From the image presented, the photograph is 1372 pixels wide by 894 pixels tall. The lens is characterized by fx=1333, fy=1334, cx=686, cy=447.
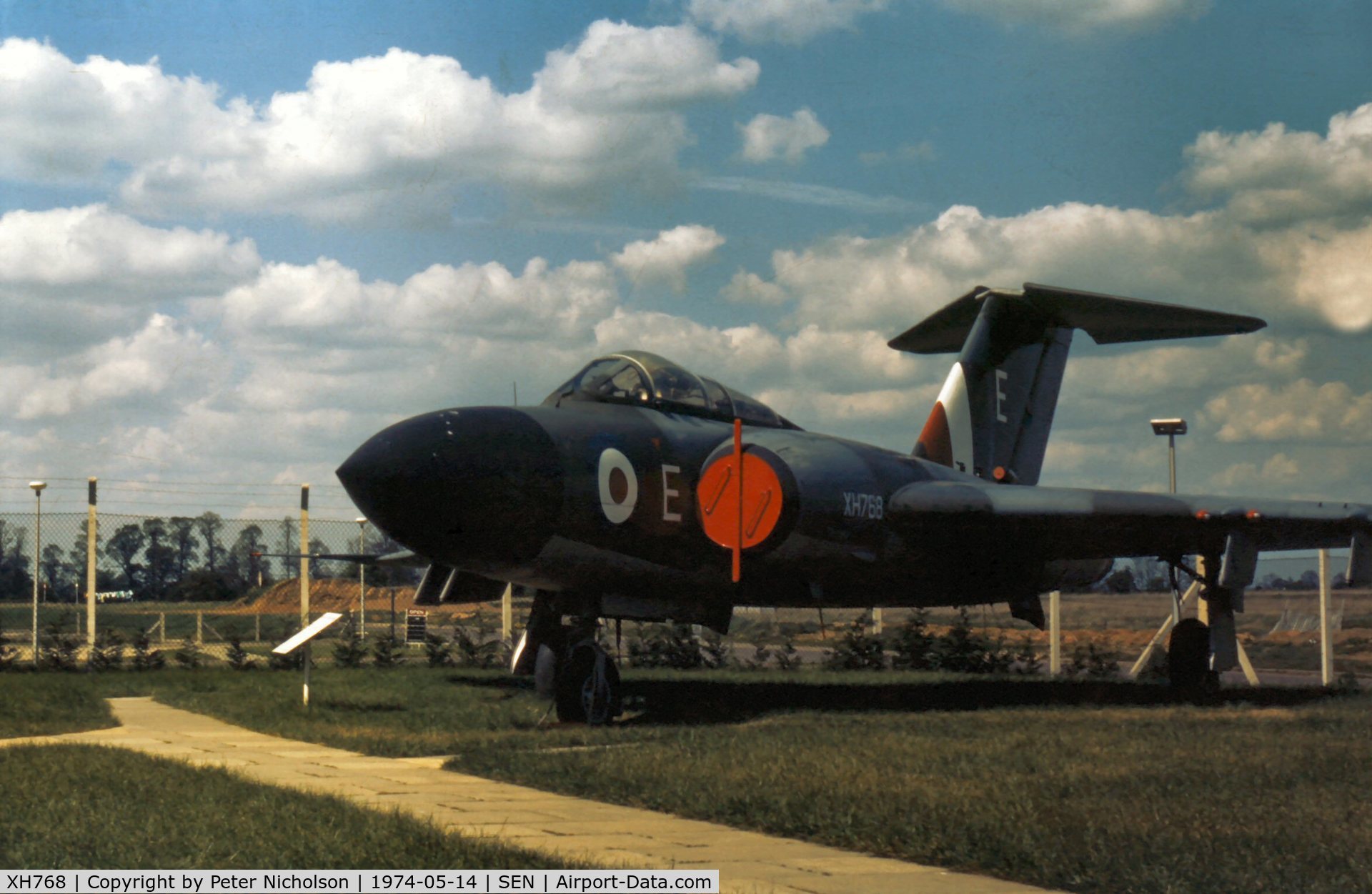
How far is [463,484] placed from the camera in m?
11.8

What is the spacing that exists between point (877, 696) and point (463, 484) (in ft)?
26.4

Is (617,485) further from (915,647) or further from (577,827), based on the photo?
(915,647)

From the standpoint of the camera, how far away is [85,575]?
24031 millimetres

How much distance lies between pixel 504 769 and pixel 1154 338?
45.1 ft

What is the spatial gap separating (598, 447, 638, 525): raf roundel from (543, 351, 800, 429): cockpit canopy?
3.75 feet

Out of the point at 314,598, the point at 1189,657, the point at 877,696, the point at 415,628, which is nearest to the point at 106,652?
the point at 314,598

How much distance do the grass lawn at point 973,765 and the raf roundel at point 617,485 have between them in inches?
83.2

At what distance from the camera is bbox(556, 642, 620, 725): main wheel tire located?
44.3 ft

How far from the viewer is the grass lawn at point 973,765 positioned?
651 cm

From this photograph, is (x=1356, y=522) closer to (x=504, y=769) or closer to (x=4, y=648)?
(x=504, y=769)

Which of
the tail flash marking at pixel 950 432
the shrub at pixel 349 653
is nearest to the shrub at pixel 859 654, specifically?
the tail flash marking at pixel 950 432

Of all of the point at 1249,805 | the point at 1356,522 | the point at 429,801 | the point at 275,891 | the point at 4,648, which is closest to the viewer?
the point at 275,891

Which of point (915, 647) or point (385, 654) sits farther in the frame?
point (915, 647)

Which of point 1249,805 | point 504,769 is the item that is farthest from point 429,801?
point 1249,805
